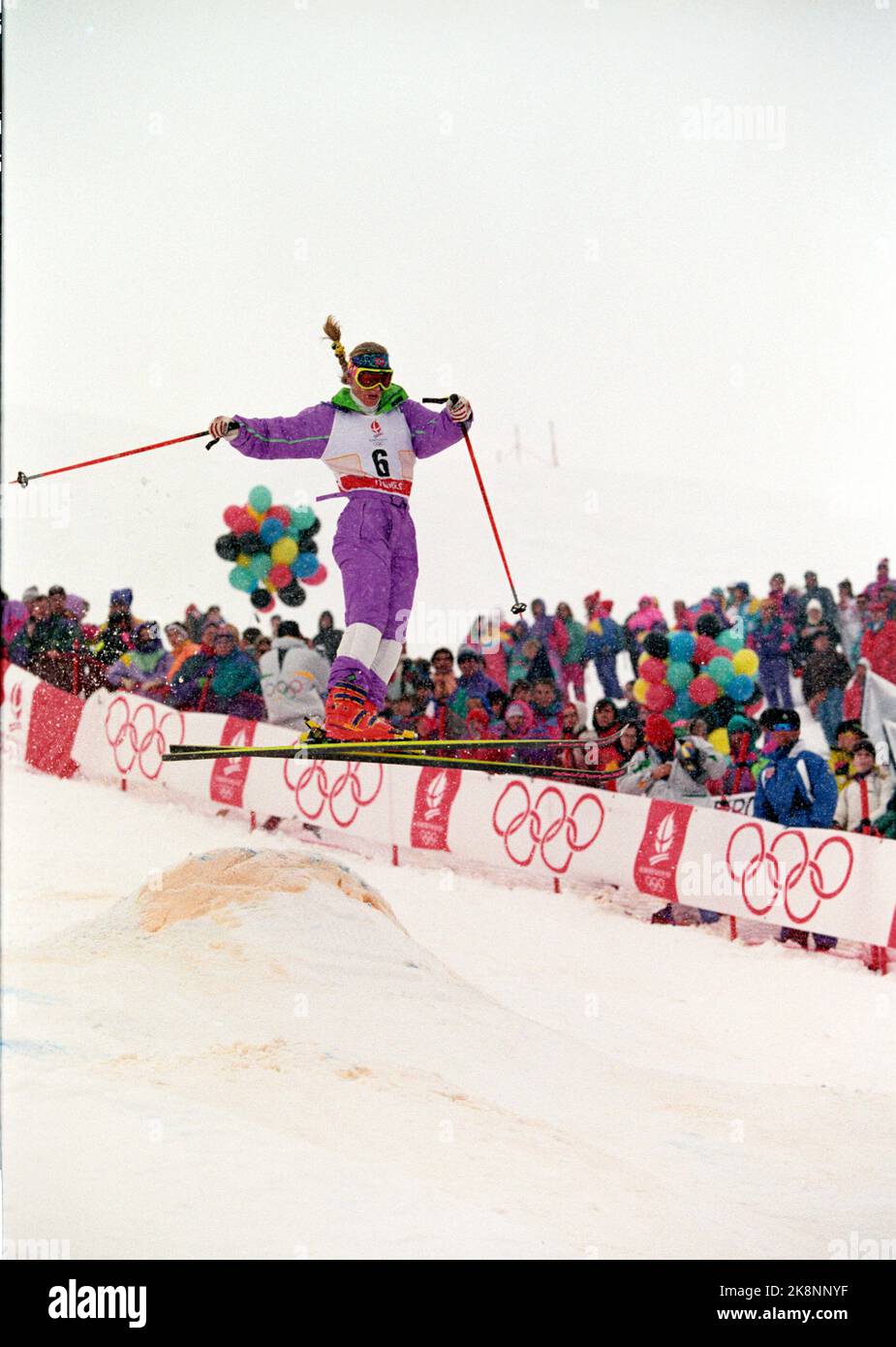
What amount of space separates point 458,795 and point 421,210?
3.26 meters

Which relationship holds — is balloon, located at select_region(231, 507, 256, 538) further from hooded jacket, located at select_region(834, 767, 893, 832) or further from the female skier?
hooded jacket, located at select_region(834, 767, 893, 832)

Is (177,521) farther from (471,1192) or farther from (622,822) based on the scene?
(471,1192)

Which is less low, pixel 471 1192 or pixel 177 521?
pixel 177 521

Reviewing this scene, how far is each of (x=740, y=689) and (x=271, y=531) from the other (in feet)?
9.47

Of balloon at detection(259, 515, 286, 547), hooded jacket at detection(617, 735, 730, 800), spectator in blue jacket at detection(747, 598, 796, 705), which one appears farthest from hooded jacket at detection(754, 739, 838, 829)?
spectator in blue jacket at detection(747, 598, 796, 705)

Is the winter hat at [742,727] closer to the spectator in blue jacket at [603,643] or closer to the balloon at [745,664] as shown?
the balloon at [745,664]

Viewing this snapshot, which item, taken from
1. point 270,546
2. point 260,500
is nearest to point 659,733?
point 270,546

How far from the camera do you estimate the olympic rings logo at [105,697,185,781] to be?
888 cm

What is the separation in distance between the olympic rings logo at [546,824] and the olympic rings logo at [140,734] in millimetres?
2316

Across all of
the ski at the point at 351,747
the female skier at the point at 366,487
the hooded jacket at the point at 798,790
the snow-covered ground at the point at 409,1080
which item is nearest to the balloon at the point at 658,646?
the hooded jacket at the point at 798,790

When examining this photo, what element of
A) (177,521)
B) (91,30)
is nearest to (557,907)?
(91,30)

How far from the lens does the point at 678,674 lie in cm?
792

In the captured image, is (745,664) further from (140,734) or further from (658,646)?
(140,734)

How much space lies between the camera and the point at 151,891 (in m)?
6.02
